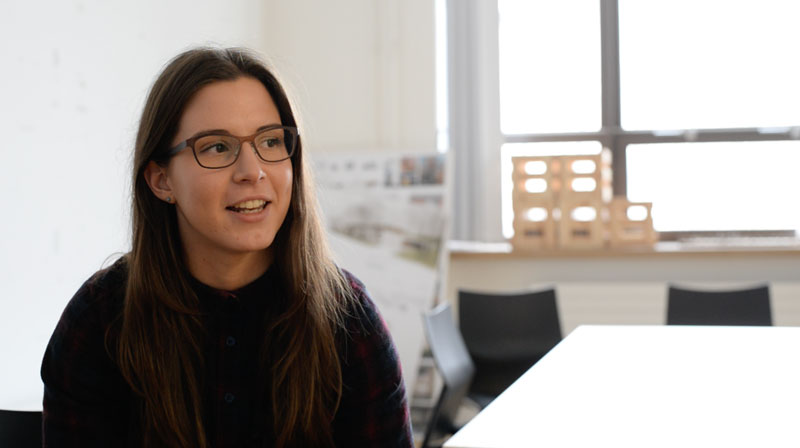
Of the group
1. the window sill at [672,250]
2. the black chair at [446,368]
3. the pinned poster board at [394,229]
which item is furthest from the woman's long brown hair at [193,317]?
the window sill at [672,250]

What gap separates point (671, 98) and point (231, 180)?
4.02 m

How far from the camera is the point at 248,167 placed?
1.44 metres

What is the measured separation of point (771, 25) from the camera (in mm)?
4859

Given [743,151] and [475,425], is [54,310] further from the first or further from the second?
[743,151]

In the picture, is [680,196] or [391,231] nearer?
[391,231]

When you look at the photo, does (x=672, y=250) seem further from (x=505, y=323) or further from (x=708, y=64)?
(x=505, y=323)

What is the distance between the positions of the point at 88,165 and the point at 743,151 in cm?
348

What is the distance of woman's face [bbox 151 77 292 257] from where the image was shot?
1.45m

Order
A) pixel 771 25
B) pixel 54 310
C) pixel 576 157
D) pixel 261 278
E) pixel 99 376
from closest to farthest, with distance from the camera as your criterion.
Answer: pixel 99 376 → pixel 261 278 → pixel 54 310 → pixel 576 157 → pixel 771 25

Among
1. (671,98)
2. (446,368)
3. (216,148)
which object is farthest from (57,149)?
(671,98)

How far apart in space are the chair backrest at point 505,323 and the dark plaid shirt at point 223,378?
2.16 metres

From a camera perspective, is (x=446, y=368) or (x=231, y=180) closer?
(x=231, y=180)

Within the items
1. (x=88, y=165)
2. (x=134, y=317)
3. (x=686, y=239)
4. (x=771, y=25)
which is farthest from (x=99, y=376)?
(x=771, y=25)

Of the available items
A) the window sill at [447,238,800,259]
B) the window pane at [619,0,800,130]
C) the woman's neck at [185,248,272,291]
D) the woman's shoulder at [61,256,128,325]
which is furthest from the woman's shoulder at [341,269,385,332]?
the window pane at [619,0,800,130]
